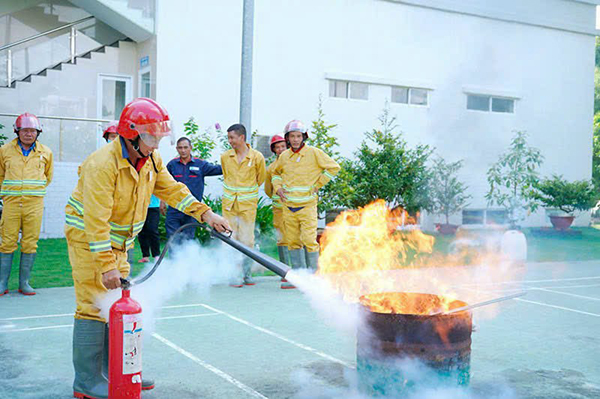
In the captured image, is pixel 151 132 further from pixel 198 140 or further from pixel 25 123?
pixel 198 140

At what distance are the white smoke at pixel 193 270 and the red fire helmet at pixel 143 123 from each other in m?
2.77

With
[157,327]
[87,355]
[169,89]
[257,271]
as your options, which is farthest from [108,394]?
[169,89]

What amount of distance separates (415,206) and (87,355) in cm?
1425

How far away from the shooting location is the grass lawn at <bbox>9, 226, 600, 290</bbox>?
945cm

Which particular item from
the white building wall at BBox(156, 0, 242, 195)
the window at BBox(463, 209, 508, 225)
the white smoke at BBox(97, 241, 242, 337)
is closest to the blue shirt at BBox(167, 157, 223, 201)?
the white smoke at BBox(97, 241, 242, 337)

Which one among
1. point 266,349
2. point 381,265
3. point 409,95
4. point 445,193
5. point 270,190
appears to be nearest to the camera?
point 266,349

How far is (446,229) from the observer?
19.0 metres

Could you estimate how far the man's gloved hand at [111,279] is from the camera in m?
4.18

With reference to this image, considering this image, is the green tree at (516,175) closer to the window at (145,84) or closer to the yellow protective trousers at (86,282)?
the window at (145,84)

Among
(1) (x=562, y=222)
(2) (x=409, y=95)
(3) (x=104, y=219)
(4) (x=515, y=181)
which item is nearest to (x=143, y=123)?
(3) (x=104, y=219)

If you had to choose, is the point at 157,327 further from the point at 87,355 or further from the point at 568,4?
the point at 568,4

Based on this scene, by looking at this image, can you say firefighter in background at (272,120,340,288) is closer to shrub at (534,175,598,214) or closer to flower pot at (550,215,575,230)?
shrub at (534,175,598,214)

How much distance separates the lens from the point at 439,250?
14.9 m

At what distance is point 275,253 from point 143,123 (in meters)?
9.06
